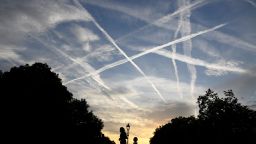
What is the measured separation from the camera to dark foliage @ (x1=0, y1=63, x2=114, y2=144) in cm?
6353

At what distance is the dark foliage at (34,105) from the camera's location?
2501 inches

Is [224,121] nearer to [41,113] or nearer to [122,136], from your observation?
[41,113]

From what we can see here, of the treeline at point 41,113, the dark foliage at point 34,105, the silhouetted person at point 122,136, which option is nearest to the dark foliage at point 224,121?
the treeline at point 41,113

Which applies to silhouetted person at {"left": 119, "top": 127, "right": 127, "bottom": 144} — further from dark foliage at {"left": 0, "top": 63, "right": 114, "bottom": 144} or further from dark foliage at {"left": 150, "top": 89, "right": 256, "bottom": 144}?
dark foliage at {"left": 150, "top": 89, "right": 256, "bottom": 144}

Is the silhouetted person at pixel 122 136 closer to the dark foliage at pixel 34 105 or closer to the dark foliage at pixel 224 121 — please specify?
the dark foliage at pixel 34 105

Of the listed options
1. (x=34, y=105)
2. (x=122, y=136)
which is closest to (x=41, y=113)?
(x=34, y=105)

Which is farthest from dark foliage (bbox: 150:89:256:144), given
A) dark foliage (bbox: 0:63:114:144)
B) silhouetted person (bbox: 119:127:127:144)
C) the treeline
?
silhouetted person (bbox: 119:127:127:144)

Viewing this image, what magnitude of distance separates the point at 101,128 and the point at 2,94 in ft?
217

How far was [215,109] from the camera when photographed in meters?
87.5

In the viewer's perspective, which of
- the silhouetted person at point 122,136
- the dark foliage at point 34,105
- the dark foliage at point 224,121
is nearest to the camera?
the silhouetted person at point 122,136

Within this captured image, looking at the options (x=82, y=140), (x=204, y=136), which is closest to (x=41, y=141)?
(x=82, y=140)

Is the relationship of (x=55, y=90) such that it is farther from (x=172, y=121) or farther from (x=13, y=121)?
(x=172, y=121)

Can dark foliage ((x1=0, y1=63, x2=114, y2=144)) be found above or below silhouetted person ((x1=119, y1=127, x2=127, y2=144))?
above

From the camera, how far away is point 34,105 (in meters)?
64.6
